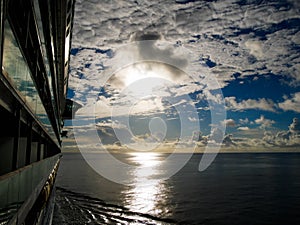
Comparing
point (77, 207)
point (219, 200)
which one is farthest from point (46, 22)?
point (219, 200)

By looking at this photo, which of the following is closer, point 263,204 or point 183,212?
point 183,212

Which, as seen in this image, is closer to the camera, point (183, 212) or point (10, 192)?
point (10, 192)

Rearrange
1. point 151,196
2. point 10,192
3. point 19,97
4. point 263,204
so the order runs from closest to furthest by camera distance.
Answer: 1. point 10,192
2. point 19,97
3. point 263,204
4. point 151,196

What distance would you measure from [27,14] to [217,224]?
27.1 meters

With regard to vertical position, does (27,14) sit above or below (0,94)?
above

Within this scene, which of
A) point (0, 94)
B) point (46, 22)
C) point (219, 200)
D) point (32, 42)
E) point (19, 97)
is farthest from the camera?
point (219, 200)

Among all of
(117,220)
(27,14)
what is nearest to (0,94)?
(27,14)

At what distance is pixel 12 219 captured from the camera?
5.67 m

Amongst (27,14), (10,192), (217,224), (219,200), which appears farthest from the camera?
(219,200)

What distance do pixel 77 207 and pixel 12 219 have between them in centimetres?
3094

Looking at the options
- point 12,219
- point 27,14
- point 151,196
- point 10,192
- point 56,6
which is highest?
point 56,6

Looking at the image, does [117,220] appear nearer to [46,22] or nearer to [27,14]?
[46,22]

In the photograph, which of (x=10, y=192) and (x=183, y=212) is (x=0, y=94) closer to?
(x=10, y=192)

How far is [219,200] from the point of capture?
41969mm
